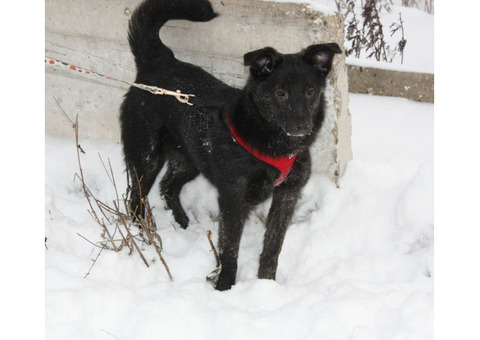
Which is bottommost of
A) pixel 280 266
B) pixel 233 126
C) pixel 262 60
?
pixel 280 266

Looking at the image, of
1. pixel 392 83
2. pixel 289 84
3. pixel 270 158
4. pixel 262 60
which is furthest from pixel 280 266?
pixel 392 83

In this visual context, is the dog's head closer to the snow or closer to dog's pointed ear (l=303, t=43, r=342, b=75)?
dog's pointed ear (l=303, t=43, r=342, b=75)

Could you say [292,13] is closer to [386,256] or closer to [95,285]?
[386,256]

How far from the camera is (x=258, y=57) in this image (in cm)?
320

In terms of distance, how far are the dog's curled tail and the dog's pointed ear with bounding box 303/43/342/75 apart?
1.01 meters

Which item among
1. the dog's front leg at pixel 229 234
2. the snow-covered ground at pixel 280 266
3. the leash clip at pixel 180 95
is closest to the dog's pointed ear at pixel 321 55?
the leash clip at pixel 180 95

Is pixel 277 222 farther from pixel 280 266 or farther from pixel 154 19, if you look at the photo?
pixel 154 19

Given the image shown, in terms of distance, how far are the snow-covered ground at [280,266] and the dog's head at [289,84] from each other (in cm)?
105

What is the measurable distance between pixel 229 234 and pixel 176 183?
3.47ft

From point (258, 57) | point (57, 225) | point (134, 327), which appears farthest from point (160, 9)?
point (134, 327)

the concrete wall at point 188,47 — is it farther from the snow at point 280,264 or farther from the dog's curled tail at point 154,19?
the dog's curled tail at point 154,19

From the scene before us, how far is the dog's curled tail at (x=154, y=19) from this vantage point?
385 cm

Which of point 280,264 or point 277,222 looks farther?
point 280,264

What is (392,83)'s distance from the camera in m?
5.54
